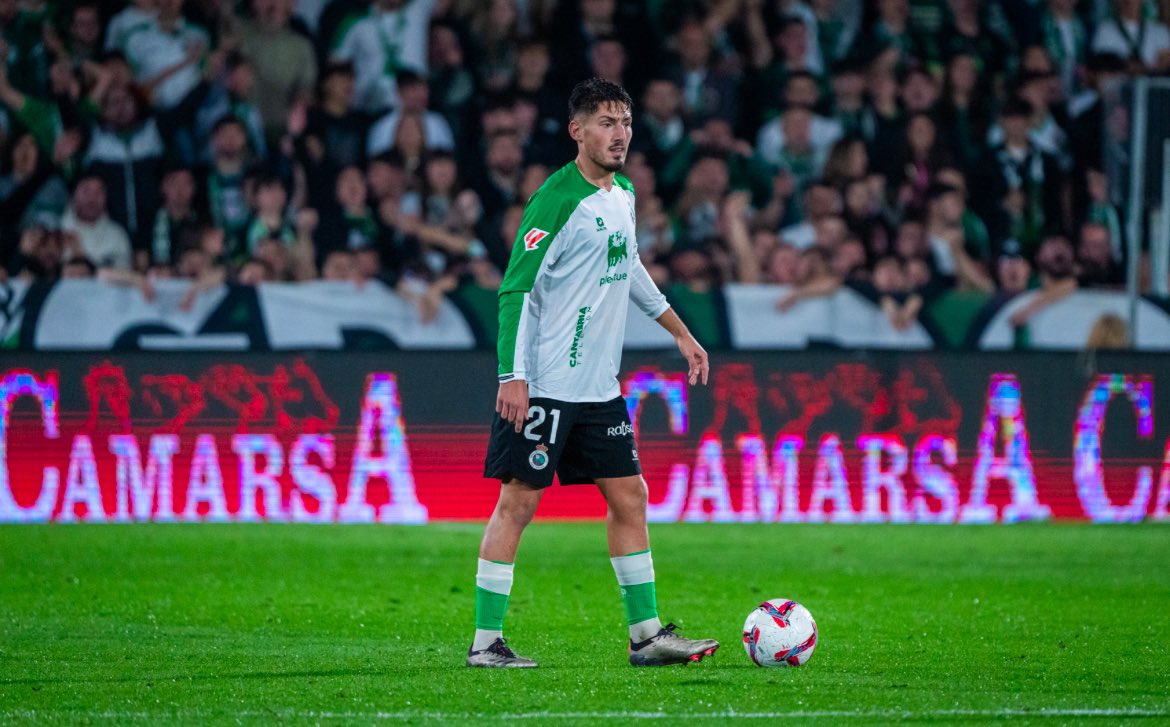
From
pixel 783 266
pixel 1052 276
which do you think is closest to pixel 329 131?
pixel 783 266

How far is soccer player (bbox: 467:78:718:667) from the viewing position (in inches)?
271

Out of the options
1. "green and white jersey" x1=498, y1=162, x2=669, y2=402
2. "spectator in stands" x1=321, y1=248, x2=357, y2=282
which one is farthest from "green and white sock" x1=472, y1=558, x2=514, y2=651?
"spectator in stands" x1=321, y1=248, x2=357, y2=282

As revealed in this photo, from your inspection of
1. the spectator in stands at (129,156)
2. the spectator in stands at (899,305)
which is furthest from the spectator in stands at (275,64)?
the spectator in stands at (899,305)

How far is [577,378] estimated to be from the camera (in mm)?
6984

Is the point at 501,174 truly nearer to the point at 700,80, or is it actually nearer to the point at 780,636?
the point at 700,80

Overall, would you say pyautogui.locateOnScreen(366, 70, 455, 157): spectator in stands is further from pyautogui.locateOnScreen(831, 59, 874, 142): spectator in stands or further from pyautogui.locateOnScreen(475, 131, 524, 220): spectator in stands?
pyautogui.locateOnScreen(831, 59, 874, 142): spectator in stands

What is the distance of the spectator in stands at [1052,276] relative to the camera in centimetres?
1484

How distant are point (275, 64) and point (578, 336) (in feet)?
32.1

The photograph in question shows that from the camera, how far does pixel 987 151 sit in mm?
17031

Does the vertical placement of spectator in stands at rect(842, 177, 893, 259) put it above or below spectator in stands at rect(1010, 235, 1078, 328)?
above

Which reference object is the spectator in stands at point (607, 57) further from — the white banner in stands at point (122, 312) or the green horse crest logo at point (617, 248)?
the green horse crest logo at point (617, 248)

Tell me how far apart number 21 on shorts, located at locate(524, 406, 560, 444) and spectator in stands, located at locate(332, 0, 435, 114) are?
9.69m

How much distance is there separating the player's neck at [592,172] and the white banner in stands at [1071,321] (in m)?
8.32

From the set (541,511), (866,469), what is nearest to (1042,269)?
(866,469)
